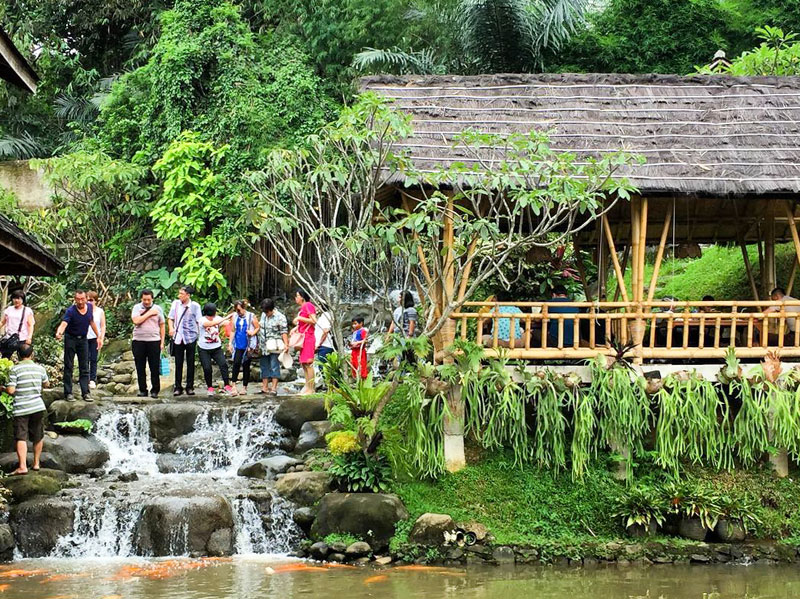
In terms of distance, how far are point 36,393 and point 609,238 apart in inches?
284

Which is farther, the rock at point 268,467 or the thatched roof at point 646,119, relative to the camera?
the rock at point 268,467

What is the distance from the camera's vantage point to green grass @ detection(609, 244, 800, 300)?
19.0 metres

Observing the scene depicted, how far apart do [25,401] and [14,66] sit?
4.13m

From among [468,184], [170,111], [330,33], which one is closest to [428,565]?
[468,184]

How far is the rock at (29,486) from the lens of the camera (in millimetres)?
11539

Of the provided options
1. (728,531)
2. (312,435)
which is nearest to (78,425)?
(312,435)

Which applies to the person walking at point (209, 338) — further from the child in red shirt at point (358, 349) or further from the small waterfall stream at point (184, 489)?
the child in red shirt at point (358, 349)

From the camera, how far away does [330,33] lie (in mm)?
22125

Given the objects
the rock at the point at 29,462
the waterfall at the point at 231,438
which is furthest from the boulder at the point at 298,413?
the rock at the point at 29,462

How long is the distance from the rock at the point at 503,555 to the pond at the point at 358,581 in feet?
0.86

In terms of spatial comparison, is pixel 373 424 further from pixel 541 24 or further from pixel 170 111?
pixel 541 24

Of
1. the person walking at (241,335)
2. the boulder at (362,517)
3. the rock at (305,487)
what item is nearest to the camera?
the boulder at (362,517)

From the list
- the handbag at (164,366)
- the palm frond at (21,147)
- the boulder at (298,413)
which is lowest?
the boulder at (298,413)

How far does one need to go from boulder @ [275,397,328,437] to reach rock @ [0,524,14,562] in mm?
3898
